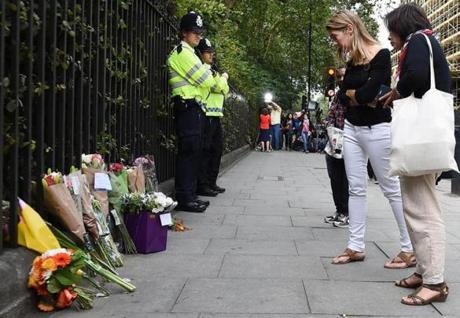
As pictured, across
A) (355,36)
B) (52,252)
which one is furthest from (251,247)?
(52,252)

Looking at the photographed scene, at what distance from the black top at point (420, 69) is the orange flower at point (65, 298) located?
2346mm

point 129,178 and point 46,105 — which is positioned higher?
point 46,105

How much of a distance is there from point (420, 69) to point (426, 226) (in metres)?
0.99

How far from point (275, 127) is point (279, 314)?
24.5 m

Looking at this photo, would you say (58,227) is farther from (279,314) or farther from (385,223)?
(385,223)

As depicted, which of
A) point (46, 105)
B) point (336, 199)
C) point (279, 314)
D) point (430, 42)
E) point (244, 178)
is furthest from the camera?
point (244, 178)

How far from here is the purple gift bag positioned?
484 centimetres

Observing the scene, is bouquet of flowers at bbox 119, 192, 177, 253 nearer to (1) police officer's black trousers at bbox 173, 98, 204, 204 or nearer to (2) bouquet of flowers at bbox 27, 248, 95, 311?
(2) bouquet of flowers at bbox 27, 248, 95, 311

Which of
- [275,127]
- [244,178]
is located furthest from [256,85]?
[244,178]

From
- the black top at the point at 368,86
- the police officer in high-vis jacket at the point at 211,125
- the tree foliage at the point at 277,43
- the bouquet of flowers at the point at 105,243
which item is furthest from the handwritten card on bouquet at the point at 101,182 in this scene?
the tree foliage at the point at 277,43

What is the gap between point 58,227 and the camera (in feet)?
12.8

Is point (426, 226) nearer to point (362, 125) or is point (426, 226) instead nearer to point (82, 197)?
point (362, 125)

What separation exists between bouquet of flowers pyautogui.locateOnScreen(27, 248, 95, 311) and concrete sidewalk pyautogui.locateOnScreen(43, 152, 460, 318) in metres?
0.09

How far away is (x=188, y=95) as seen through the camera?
21.9ft
